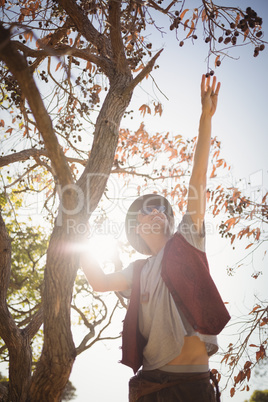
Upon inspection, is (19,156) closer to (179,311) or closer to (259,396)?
(179,311)

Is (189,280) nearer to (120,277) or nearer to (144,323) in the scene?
(144,323)

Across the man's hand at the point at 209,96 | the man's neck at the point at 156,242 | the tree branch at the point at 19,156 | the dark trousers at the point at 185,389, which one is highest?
the tree branch at the point at 19,156

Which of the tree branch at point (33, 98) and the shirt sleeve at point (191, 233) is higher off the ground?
the tree branch at point (33, 98)

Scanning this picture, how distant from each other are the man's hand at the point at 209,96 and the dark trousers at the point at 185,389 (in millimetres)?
1704

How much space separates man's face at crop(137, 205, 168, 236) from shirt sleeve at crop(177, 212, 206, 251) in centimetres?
46

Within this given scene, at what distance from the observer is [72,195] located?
1.65m

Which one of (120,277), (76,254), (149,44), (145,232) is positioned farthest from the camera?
(149,44)

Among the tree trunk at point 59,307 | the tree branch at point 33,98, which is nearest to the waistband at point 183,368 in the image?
the tree trunk at point 59,307

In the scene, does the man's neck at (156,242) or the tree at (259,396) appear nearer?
the man's neck at (156,242)

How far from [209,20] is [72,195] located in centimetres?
242

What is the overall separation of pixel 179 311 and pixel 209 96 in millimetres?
1479

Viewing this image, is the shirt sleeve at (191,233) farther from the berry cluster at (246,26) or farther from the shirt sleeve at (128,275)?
the berry cluster at (246,26)

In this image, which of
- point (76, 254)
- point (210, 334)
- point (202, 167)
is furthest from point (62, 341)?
point (202, 167)

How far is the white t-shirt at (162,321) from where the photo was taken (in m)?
1.87
